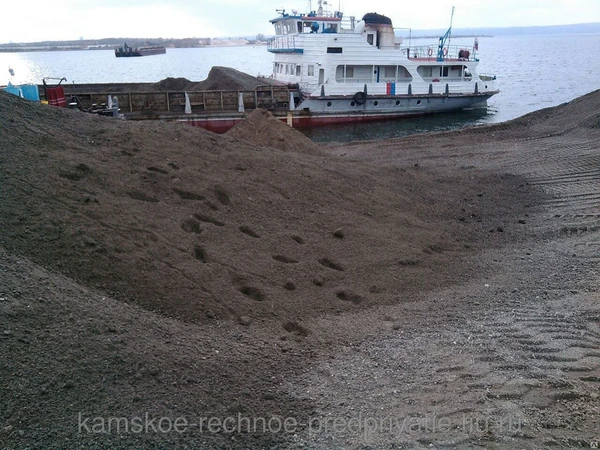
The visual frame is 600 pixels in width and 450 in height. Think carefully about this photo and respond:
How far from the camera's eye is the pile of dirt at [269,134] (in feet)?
46.0

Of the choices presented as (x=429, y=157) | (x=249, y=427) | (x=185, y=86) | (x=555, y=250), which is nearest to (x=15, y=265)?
(x=249, y=427)

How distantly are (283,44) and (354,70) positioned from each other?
4.55m

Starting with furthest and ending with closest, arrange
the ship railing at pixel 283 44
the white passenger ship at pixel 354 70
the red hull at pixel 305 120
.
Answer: the ship railing at pixel 283 44 < the white passenger ship at pixel 354 70 < the red hull at pixel 305 120

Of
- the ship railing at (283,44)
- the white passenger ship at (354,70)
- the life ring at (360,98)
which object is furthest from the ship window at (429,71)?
the ship railing at (283,44)

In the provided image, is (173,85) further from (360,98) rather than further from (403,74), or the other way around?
(403,74)

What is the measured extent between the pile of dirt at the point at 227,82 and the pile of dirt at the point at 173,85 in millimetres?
481

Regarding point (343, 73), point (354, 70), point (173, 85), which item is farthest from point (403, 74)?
point (173, 85)

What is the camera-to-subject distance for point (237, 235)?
7.02m

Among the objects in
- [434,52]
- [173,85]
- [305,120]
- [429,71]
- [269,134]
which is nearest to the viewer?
[269,134]

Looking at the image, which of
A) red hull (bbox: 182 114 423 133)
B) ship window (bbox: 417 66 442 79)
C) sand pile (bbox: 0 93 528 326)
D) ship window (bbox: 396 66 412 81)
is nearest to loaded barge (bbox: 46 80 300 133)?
red hull (bbox: 182 114 423 133)

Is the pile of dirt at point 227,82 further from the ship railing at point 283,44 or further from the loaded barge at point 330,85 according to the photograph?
the ship railing at point 283,44

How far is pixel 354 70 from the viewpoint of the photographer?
91.4 ft

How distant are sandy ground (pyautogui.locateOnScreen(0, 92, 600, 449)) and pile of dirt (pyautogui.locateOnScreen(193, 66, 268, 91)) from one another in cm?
1911

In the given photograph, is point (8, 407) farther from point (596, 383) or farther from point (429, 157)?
point (429, 157)
